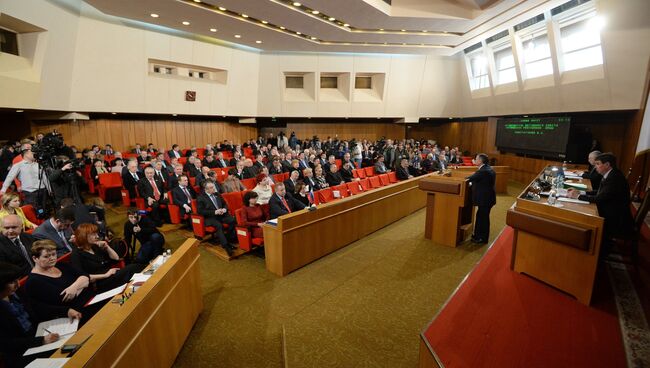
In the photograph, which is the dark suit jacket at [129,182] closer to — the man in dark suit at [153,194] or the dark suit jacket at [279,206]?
the man in dark suit at [153,194]

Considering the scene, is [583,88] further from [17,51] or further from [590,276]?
[17,51]

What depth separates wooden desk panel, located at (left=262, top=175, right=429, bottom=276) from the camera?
3993 millimetres

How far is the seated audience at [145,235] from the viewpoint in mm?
3848

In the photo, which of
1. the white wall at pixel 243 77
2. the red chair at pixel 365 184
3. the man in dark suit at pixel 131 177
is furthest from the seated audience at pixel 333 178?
the white wall at pixel 243 77

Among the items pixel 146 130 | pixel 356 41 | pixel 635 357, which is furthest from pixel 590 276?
pixel 146 130

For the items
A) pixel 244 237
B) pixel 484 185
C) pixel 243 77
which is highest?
pixel 243 77

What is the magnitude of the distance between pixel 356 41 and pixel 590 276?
395 inches

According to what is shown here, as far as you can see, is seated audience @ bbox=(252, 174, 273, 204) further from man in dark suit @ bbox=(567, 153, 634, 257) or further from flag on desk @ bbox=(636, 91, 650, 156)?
flag on desk @ bbox=(636, 91, 650, 156)

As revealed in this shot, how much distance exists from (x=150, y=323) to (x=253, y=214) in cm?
271

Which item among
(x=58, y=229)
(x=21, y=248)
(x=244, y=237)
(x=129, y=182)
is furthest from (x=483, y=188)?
(x=129, y=182)

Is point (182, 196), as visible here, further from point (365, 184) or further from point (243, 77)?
point (243, 77)

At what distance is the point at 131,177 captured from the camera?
20.7 feet

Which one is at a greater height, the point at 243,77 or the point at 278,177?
the point at 243,77

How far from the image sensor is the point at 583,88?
8.70 m
